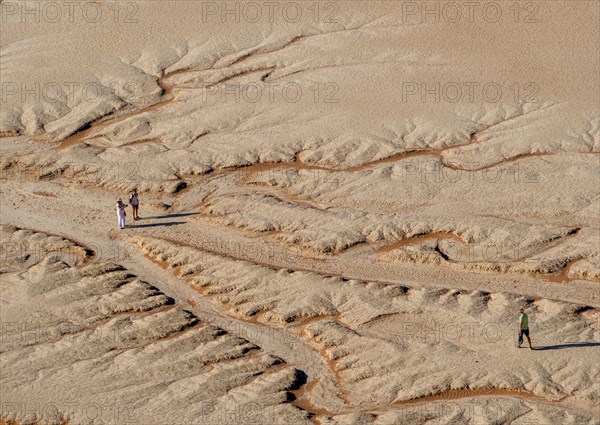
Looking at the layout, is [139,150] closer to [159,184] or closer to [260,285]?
[159,184]

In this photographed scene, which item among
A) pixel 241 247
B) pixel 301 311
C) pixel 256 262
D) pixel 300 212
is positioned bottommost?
pixel 301 311

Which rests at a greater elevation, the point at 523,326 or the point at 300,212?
the point at 300,212

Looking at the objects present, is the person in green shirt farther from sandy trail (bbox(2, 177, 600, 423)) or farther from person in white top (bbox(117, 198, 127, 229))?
person in white top (bbox(117, 198, 127, 229))

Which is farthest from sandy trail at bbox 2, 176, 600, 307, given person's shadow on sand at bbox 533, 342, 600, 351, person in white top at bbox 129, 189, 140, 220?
person's shadow on sand at bbox 533, 342, 600, 351

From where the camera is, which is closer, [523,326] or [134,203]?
[523,326]

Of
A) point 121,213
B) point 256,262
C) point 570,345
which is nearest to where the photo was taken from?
point 570,345

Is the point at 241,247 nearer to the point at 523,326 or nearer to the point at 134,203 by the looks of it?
the point at 134,203

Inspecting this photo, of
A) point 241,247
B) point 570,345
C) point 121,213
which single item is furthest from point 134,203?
point 570,345

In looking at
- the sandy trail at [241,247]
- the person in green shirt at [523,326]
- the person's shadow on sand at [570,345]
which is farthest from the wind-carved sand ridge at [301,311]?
the person in green shirt at [523,326]
